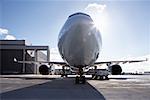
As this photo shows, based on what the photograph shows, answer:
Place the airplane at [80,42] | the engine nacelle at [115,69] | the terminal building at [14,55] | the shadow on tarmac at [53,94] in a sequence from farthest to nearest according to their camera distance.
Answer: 1. the terminal building at [14,55]
2. the engine nacelle at [115,69]
3. the airplane at [80,42]
4. the shadow on tarmac at [53,94]

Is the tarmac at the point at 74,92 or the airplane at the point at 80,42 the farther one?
the airplane at the point at 80,42

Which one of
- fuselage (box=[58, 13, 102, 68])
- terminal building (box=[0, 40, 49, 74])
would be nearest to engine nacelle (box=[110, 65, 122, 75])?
fuselage (box=[58, 13, 102, 68])

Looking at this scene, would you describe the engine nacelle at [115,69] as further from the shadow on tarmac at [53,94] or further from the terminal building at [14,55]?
the terminal building at [14,55]

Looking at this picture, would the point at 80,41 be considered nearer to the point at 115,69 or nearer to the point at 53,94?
the point at 53,94

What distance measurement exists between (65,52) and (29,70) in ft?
290

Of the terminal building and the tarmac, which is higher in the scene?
Answer: the terminal building

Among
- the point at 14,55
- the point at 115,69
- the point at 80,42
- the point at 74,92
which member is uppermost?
the point at 14,55

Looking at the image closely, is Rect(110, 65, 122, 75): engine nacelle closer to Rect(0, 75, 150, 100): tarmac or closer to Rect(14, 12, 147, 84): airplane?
Rect(0, 75, 150, 100): tarmac

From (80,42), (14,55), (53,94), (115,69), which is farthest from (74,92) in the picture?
(14,55)

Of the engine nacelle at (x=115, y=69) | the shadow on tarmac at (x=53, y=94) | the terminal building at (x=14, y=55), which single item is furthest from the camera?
the terminal building at (x=14, y=55)

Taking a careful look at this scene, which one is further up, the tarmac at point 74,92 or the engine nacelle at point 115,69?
the engine nacelle at point 115,69

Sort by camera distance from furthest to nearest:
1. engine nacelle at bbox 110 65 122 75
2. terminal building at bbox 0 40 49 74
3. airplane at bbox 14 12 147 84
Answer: terminal building at bbox 0 40 49 74 < engine nacelle at bbox 110 65 122 75 < airplane at bbox 14 12 147 84

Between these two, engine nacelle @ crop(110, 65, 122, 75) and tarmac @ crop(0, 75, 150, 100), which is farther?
engine nacelle @ crop(110, 65, 122, 75)

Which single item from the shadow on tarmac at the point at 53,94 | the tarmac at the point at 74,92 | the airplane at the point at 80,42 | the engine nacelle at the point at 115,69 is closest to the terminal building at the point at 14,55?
the engine nacelle at the point at 115,69
